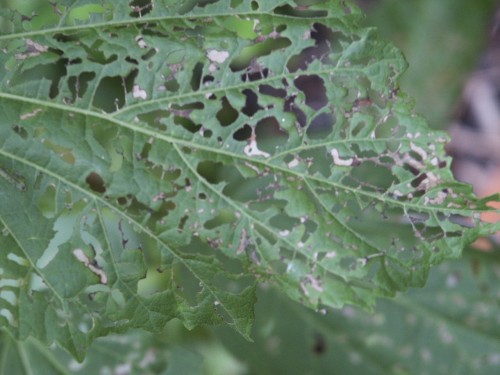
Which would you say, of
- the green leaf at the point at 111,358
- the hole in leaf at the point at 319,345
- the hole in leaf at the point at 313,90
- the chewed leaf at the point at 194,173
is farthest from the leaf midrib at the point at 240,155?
the hole in leaf at the point at 313,90

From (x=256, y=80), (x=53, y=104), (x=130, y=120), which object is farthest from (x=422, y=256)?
(x=53, y=104)

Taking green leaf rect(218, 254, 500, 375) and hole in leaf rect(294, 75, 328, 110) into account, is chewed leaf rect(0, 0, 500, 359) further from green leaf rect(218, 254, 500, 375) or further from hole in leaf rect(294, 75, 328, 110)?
hole in leaf rect(294, 75, 328, 110)

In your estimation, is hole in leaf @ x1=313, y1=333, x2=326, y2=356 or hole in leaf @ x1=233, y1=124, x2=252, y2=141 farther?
hole in leaf @ x1=313, y1=333, x2=326, y2=356

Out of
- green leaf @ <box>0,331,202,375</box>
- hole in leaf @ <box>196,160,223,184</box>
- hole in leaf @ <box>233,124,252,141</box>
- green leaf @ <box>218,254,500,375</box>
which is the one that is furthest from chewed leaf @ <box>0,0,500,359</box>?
green leaf @ <box>218,254,500,375</box>

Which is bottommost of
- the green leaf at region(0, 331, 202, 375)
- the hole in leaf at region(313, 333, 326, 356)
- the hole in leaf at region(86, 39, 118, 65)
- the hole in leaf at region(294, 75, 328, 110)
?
the green leaf at region(0, 331, 202, 375)

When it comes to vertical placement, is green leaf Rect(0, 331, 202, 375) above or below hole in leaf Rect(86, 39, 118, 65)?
below

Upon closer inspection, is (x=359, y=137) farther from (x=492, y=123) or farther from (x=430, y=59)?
(x=492, y=123)
